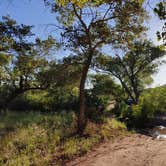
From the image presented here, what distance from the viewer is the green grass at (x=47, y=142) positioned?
373 inches

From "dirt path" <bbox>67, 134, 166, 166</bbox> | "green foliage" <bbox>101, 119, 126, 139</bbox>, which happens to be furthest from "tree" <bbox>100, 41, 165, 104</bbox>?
"dirt path" <bbox>67, 134, 166, 166</bbox>

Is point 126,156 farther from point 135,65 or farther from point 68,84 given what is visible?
point 135,65

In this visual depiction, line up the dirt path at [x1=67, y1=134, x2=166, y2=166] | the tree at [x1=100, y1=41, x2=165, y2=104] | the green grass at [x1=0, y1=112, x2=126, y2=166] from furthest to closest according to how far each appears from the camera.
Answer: the tree at [x1=100, y1=41, x2=165, y2=104]
the green grass at [x1=0, y1=112, x2=126, y2=166]
the dirt path at [x1=67, y1=134, x2=166, y2=166]

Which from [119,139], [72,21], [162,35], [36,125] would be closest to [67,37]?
[72,21]

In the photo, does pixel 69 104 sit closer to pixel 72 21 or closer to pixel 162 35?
pixel 72 21

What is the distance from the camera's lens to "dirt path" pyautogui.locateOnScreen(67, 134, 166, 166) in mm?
8633

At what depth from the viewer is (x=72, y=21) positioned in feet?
44.5

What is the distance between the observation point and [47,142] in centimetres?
1125

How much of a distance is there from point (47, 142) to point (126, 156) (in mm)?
3350

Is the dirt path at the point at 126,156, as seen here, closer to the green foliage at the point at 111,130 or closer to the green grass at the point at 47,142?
the green grass at the point at 47,142

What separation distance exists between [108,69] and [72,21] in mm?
20050

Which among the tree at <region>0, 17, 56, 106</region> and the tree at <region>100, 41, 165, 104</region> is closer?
the tree at <region>0, 17, 56, 106</region>

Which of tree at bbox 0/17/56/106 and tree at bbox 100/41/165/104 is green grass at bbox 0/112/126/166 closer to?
tree at bbox 0/17/56/106

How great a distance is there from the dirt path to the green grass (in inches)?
24.5
